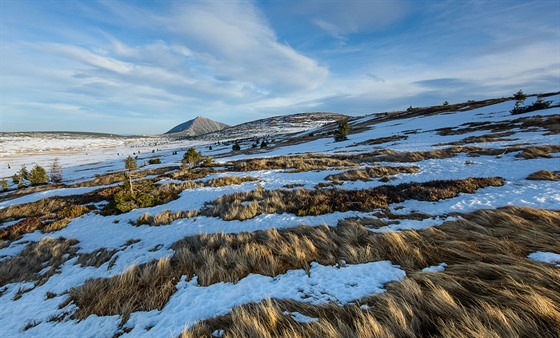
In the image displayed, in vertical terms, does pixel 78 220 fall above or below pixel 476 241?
below

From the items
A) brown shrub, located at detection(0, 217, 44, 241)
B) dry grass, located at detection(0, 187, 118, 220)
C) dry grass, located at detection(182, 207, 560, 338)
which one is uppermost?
dry grass, located at detection(182, 207, 560, 338)

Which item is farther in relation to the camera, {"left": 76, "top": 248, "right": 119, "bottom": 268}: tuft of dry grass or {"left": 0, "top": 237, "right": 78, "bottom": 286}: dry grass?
{"left": 76, "top": 248, "right": 119, "bottom": 268}: tuft of dry grass

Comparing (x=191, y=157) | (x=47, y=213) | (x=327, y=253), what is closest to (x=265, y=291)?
(x=327, y=253)

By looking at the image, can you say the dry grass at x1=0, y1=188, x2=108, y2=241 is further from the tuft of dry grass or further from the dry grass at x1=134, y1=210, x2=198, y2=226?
the tuft of dry grass

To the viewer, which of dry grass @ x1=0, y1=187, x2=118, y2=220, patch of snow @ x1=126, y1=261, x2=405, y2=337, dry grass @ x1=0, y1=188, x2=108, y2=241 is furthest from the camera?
dry grass @ x1=0, y1=187, x2=118, y2=220

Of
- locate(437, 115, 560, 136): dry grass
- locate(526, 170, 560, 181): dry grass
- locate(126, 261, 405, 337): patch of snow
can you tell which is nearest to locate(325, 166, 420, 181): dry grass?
locate(526, 170, 560, 181): dry grass

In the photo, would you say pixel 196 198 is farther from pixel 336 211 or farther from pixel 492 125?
pixel 492 125

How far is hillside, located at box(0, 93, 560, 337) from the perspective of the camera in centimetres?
327

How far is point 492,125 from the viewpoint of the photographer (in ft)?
104

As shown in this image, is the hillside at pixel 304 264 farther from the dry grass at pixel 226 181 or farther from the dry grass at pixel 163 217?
the dry grass at pixel 226 181

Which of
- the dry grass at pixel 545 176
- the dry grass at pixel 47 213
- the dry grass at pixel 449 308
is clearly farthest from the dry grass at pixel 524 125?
the dry grass at pixel 47 213

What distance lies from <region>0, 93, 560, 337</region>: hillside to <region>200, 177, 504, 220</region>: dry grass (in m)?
0.07

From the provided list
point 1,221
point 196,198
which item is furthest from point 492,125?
point 1,221

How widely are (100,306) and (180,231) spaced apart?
14.1 ft
